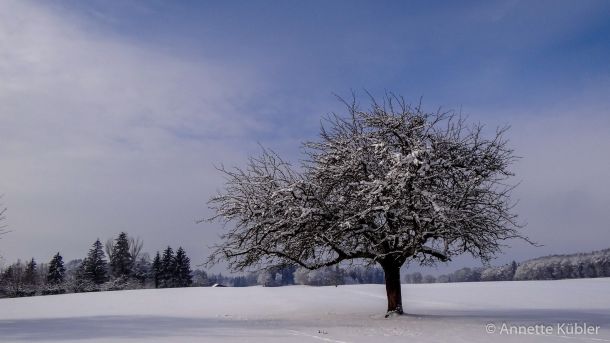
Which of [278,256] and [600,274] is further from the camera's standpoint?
[600,274]

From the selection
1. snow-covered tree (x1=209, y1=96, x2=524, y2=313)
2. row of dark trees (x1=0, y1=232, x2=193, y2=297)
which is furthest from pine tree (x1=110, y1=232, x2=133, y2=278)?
snow-covered tree (x1=209, y1=96, x2=524, y2=313)

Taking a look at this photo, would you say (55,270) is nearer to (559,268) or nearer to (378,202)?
(378,202)

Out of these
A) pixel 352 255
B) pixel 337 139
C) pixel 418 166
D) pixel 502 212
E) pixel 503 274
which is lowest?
pixel 503 274

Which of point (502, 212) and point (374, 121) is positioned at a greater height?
point (374, 121)

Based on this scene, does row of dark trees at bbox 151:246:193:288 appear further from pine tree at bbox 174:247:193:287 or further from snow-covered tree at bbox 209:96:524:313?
snow-covered tree at bbox 209:96:524:313

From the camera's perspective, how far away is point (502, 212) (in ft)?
52.0

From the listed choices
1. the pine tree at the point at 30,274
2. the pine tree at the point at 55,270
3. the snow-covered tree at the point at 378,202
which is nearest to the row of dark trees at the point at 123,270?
the pine tree at the point at 55,270

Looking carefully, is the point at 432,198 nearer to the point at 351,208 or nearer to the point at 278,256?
the point at 351,208

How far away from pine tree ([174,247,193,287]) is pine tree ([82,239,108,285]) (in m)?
11.2

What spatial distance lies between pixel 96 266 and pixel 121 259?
379 cm

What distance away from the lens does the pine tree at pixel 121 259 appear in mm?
68500

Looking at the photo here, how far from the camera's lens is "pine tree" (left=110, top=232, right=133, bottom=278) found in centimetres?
6850

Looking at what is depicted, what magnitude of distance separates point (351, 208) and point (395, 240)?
1891mm

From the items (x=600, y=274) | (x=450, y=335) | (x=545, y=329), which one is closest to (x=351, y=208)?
(x=450, y=335)
